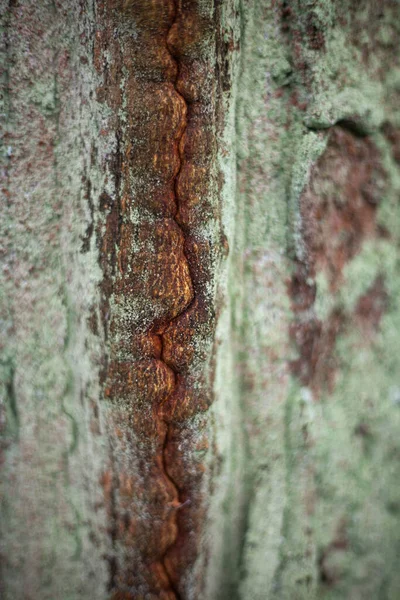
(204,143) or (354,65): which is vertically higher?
(354,65)

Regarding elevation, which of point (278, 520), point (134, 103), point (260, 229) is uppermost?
point (134, 103)

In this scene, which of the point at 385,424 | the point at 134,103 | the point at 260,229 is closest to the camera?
the point at 134,103

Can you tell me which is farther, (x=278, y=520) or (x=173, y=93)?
(x=278, y=520)

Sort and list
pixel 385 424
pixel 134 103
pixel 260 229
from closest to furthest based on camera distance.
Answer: pixel 134 103, pixel 260 229, pixel 385 424

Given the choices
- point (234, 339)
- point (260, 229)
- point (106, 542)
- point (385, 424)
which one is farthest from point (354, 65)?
point (106, 542)

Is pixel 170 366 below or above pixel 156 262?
below

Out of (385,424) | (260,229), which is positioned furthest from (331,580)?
(260,229)

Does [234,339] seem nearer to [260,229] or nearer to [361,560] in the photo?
[260,229]

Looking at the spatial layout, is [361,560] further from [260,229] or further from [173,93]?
[173,93]
